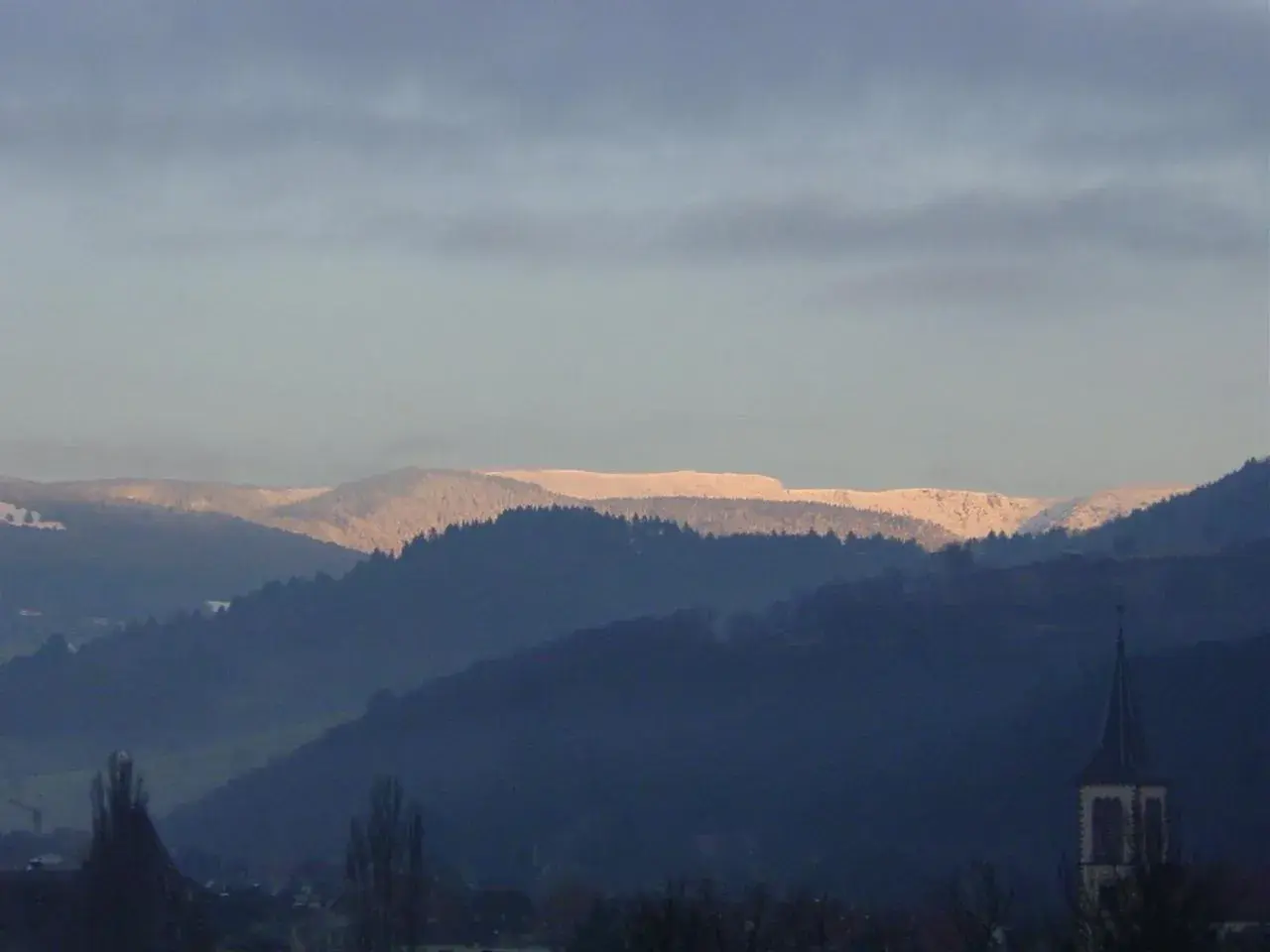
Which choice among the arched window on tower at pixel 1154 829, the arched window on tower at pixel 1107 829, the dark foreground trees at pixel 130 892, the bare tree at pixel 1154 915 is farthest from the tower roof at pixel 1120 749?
the bare tree at pixel 1154 915

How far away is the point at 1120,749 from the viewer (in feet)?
427

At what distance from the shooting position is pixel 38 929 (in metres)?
123

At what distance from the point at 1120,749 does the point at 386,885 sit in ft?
84.3

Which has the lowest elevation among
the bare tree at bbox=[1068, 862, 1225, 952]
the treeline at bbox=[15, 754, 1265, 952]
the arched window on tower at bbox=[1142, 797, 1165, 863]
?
the treeline at bbox=[15, 754, 1265, 952]

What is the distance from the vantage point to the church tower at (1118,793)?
123 m

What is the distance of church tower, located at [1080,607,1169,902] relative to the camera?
123m

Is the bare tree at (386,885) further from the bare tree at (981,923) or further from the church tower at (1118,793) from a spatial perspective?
the church tower at (1118,793)

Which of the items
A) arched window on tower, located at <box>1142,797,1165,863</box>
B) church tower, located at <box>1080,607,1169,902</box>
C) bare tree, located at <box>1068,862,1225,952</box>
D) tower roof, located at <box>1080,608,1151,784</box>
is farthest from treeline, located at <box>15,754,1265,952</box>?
tower roof, located at <box>1080,608,1151,784</box>

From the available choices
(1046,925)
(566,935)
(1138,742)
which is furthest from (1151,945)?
(566,935)

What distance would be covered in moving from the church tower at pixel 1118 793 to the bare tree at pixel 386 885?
22.9 metres

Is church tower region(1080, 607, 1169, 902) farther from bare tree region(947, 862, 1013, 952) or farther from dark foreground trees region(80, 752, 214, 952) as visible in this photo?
dark foreground trees region(80, 752, 214, 952)

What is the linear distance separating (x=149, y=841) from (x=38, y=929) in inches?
355

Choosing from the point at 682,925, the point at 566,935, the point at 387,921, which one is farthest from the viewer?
the point at 566,935

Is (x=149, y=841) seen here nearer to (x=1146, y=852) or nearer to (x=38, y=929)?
(x=38, y=929)
